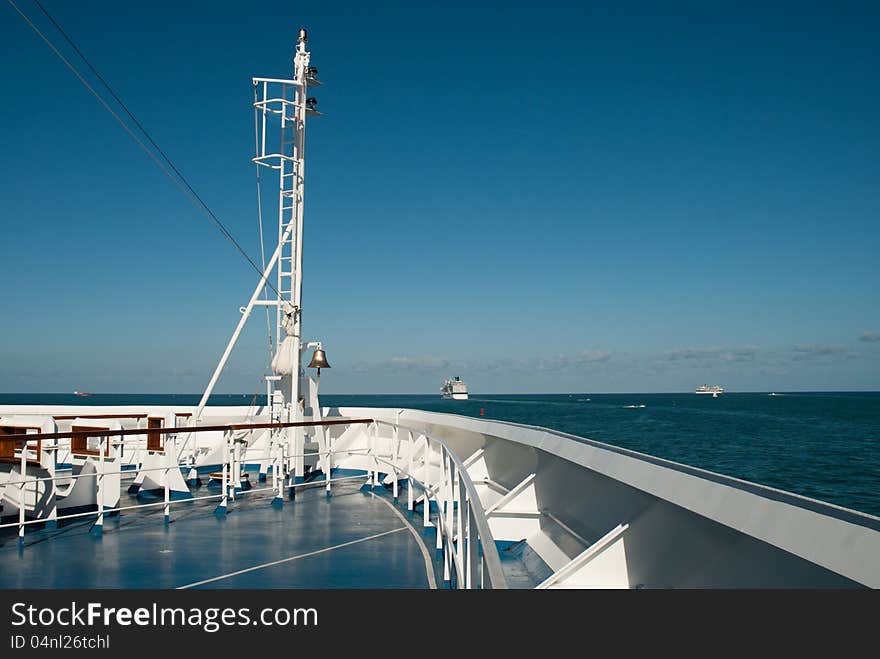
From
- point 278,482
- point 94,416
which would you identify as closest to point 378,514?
point 278,482

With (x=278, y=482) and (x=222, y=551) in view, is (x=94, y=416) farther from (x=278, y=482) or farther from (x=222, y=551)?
(x=222, y=551)

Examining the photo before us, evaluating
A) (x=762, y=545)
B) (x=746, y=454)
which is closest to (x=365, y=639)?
(x=762, y=545)

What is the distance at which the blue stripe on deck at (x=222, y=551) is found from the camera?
563 centimetres

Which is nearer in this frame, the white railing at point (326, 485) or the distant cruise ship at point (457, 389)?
the white railing at point (326, 485)

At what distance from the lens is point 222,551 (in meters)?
6.65

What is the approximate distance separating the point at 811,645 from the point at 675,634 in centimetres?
32

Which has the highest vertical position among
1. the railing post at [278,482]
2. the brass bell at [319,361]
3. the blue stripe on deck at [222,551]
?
the brass bell at [319,361]

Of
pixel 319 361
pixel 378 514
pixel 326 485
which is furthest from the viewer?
pixel 319 361

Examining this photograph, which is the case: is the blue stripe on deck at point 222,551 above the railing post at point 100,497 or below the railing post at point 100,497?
below

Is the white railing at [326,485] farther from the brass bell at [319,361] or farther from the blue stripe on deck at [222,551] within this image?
the brass bell at [319,361]

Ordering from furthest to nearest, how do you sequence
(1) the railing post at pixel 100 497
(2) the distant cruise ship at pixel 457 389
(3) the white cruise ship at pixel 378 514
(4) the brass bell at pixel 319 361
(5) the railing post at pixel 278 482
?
(2) the distant cruise ship at pixel 457 389 < (4) the brass bell at pixel 319 361 < (5) the railing post at pixel 278 482 < (1) the railing post at pixel 100 497 < (3) the white cruise ship at pixel 378 514

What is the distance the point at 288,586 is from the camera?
5.50 metres

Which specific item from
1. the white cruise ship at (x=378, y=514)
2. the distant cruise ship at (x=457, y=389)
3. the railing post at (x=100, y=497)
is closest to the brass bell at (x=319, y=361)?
the white cruise ship at (x=378, y=514)

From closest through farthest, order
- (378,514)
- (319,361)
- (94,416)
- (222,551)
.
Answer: (222,551) → (378,514) → (319,361) → (94,416)
